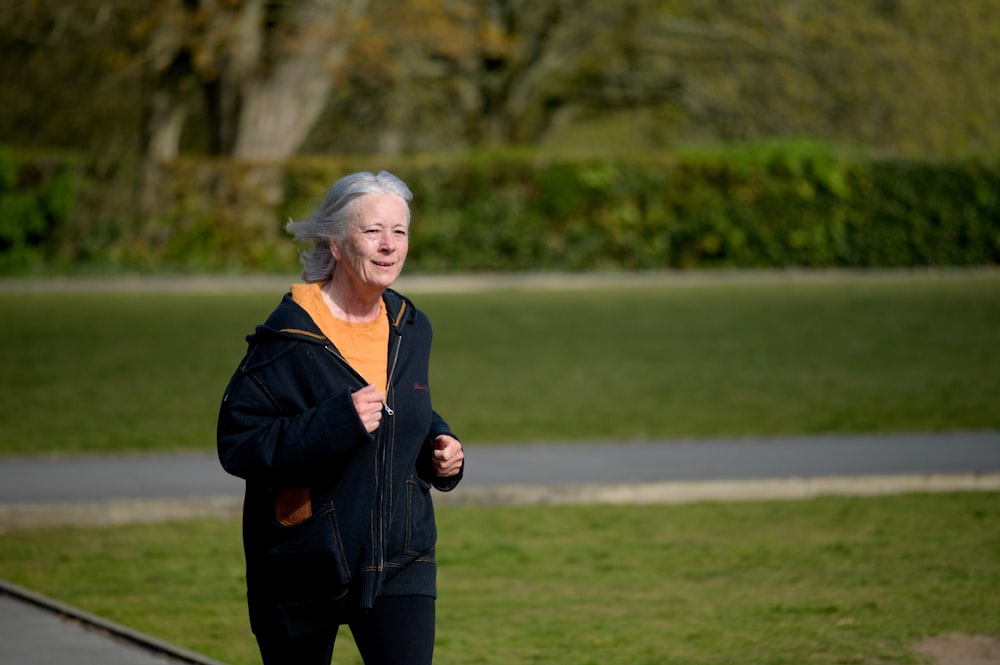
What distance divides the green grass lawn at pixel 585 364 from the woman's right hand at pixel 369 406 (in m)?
7.77

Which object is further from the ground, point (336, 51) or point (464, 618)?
point (336, 51)

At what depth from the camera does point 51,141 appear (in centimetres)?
3878

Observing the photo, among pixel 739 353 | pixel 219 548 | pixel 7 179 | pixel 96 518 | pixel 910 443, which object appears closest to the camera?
pixel 219 548

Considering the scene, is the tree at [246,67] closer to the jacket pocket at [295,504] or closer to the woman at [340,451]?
the woman at [340,451]

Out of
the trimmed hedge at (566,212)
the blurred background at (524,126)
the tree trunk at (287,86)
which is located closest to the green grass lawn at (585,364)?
the trimmed hedge at (566,212)

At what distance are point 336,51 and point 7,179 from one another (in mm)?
6694

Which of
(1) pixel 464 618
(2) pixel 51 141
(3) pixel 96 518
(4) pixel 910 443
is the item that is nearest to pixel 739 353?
(4) pixel 910 443

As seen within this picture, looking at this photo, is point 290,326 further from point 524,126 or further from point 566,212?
point 524,126

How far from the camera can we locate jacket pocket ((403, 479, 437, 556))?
3.74 meters

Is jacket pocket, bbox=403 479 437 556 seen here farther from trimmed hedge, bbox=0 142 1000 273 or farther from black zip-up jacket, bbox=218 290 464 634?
trimmed hedge, bbox=0 142 1000 273

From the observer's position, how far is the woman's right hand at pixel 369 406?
3492 mm

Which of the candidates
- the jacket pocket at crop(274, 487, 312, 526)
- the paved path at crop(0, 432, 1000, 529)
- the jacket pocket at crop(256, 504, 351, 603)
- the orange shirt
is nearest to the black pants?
the jacket pocket at crop(256, 504, 351, 603)

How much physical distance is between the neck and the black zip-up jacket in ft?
0.39

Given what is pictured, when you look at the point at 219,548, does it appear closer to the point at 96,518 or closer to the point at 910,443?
the point at 96,518
